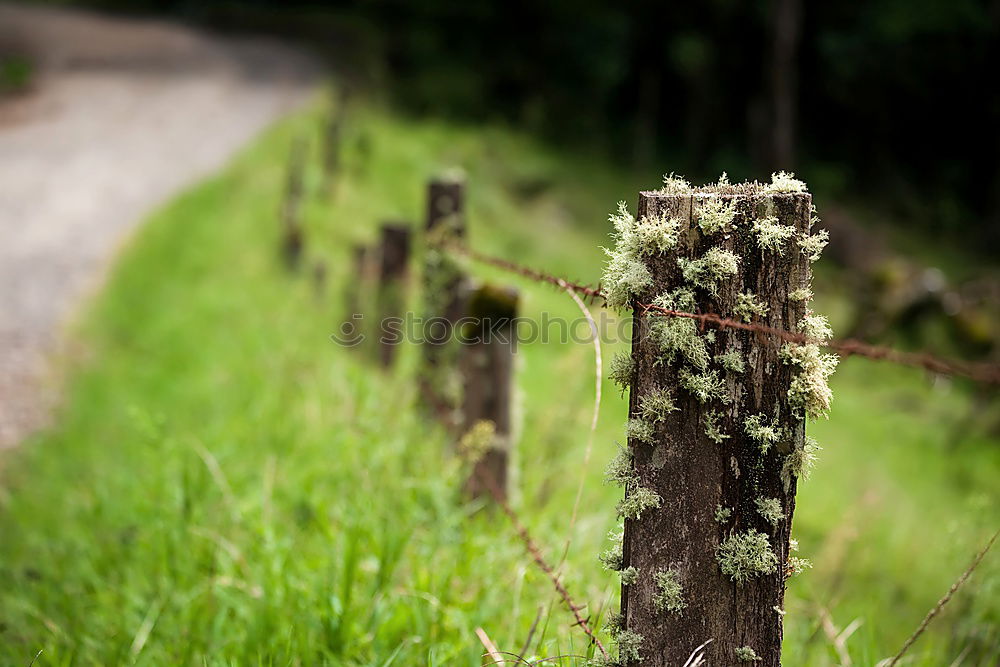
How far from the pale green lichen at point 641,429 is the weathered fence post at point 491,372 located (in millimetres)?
1616

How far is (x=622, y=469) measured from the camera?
1.63 metres

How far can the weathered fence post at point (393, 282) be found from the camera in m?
5.20

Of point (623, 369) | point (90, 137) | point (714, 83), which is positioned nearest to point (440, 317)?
point (623, 369)

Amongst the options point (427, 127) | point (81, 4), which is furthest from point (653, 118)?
point (81, 4)

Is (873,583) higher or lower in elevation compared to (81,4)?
lower

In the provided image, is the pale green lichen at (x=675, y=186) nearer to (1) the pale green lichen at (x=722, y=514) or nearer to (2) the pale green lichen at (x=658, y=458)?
(2) the pale green lichen at (x=658, y=458)

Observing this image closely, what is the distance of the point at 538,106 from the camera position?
18.0 meters

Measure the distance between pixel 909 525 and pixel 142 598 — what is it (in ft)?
16.3

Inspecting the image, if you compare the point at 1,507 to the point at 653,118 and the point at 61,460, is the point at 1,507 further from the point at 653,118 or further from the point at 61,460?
the point at 653,118

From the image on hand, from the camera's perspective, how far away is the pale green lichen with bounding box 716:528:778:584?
1.53 m

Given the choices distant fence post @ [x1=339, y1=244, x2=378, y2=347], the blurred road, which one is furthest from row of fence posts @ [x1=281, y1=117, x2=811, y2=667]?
the blurred road

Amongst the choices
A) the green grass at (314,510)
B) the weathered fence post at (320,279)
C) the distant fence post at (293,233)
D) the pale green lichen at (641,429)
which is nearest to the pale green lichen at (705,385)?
the pale green lichen at (641,429)

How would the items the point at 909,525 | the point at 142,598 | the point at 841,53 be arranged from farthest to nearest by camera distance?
the point at 841,53 → the point at 909,525 → the point at 142,598

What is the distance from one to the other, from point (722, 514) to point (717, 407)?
191 mm
